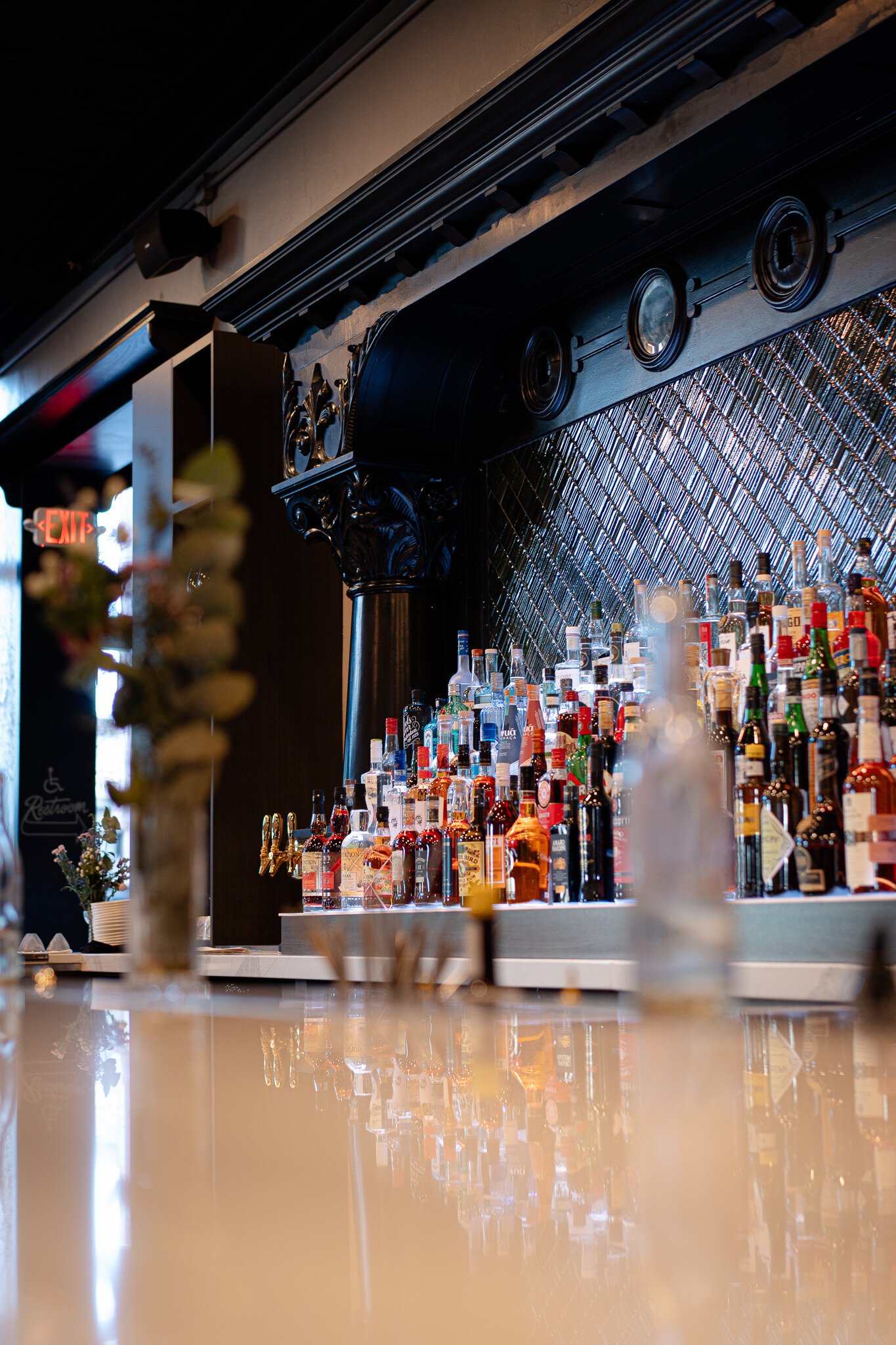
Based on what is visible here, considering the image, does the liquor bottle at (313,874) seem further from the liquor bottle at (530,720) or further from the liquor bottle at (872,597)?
the liquor bottle at (872,597)

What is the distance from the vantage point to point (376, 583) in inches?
144

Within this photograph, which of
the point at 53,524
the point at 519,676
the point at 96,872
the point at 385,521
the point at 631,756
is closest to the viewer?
the point at 631,756

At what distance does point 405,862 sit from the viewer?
2975 mm

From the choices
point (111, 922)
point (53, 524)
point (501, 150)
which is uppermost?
point (53, 524)

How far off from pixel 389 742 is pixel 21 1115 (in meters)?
2.47

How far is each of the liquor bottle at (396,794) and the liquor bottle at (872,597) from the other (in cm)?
112

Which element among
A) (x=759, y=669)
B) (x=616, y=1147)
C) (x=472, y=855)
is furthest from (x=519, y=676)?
(x=616, y=1147)

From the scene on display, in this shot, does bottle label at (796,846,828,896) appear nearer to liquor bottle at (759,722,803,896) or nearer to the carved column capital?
liquor bottle at (759,722,803,896)

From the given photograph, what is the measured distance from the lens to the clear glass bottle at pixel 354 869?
3.12 m

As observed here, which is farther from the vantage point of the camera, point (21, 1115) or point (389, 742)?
point (389, 742)

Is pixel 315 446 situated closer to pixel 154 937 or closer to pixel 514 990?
pixel 514 990

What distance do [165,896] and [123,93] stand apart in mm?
4214

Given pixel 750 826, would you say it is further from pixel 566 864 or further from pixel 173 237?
pixel 173 237

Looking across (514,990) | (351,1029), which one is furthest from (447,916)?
(351,1029)
